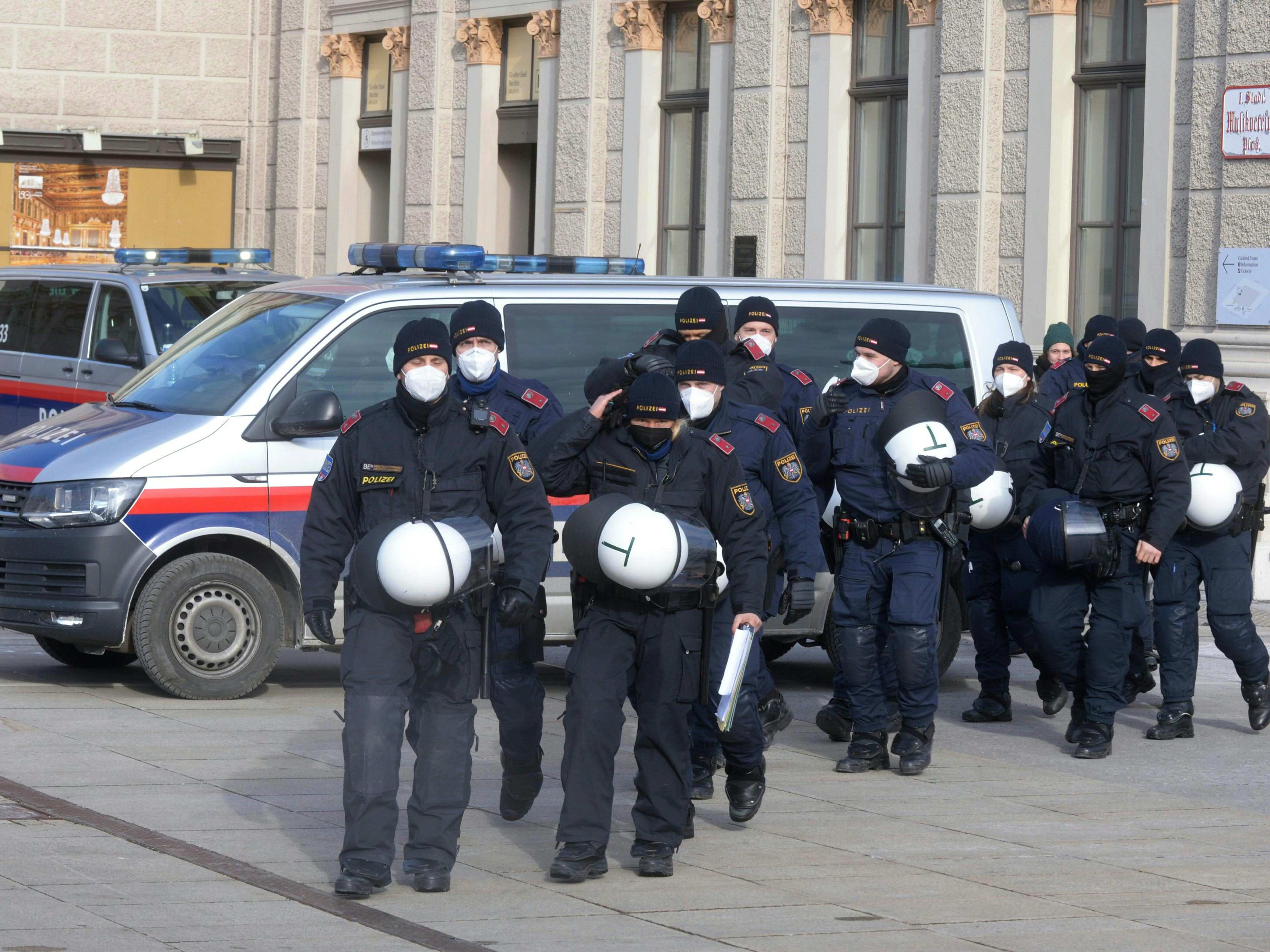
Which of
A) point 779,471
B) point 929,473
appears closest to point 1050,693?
point 929,473

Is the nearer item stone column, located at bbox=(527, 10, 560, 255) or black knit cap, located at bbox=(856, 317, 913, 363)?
black knit cap, located at bbox=(856, 317, 913, 363)

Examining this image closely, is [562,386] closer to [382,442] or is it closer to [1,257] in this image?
[382,442]

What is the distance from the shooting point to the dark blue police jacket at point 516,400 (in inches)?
331

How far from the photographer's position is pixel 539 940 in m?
5.84

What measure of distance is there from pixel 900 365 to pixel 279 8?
18391 mm

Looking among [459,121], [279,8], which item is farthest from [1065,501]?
[279,8]

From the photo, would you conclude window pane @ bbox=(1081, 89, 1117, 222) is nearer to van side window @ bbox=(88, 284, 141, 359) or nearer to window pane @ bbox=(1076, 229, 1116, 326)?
window pane @ bbox=(1076, 229, 1116, 326)

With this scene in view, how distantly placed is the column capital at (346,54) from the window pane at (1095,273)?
10692 millimetres

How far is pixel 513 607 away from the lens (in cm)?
650

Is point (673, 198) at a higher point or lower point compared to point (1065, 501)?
higher

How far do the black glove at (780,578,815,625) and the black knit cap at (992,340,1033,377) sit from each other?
308 centimetres

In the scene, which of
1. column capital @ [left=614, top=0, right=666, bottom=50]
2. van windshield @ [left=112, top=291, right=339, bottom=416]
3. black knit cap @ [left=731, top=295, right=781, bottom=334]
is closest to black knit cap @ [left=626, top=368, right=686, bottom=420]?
black knit cap @ [left=731, top=295, right=781, bottom=334]

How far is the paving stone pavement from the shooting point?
5.94m

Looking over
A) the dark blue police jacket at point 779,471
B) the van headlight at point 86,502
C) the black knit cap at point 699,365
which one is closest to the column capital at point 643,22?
the van headlight at point 86,502
